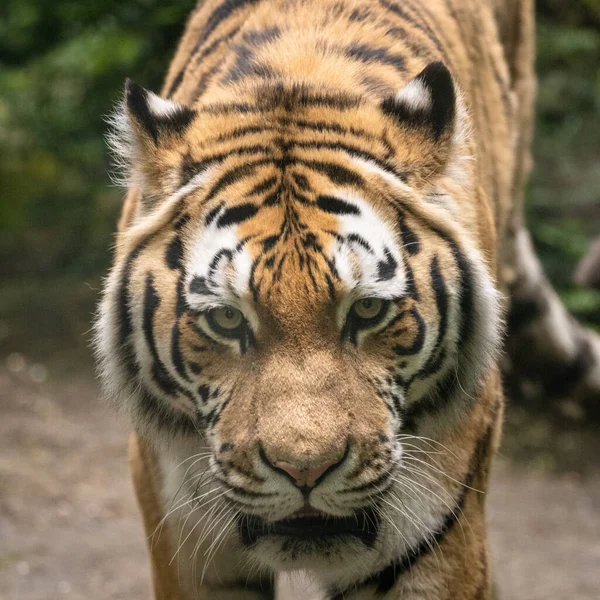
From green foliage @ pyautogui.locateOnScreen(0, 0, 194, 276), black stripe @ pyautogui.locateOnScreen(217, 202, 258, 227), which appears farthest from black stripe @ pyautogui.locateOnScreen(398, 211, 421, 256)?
green foliage @ pyautogui.locateOnScreen(0, 0, 194, 276)

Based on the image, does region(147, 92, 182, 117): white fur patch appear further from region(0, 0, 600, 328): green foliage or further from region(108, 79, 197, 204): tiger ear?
region(0, 0, 600, 328): green foliage

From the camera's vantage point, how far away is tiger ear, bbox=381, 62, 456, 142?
2.31 meters

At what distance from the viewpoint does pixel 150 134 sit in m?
2.37

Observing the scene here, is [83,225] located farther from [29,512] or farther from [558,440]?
[558,440]

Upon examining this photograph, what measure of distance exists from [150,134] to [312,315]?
63cm

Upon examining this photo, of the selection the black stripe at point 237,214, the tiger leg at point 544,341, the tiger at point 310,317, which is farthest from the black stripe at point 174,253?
the tiger leg at point 544,341

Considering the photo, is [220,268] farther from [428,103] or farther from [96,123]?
[96,123]

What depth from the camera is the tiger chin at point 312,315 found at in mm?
2111

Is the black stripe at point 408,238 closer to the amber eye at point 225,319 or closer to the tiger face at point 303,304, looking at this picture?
the tiger face at point 303,304

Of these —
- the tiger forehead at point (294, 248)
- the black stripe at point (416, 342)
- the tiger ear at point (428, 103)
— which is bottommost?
the black stripe at point (416, 342)

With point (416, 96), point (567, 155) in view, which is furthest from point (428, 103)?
point (567, 155)

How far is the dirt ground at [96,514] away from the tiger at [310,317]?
1.81 m

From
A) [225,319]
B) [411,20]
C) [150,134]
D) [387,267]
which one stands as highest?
[411,20]

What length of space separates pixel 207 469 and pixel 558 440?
4.01 meters
